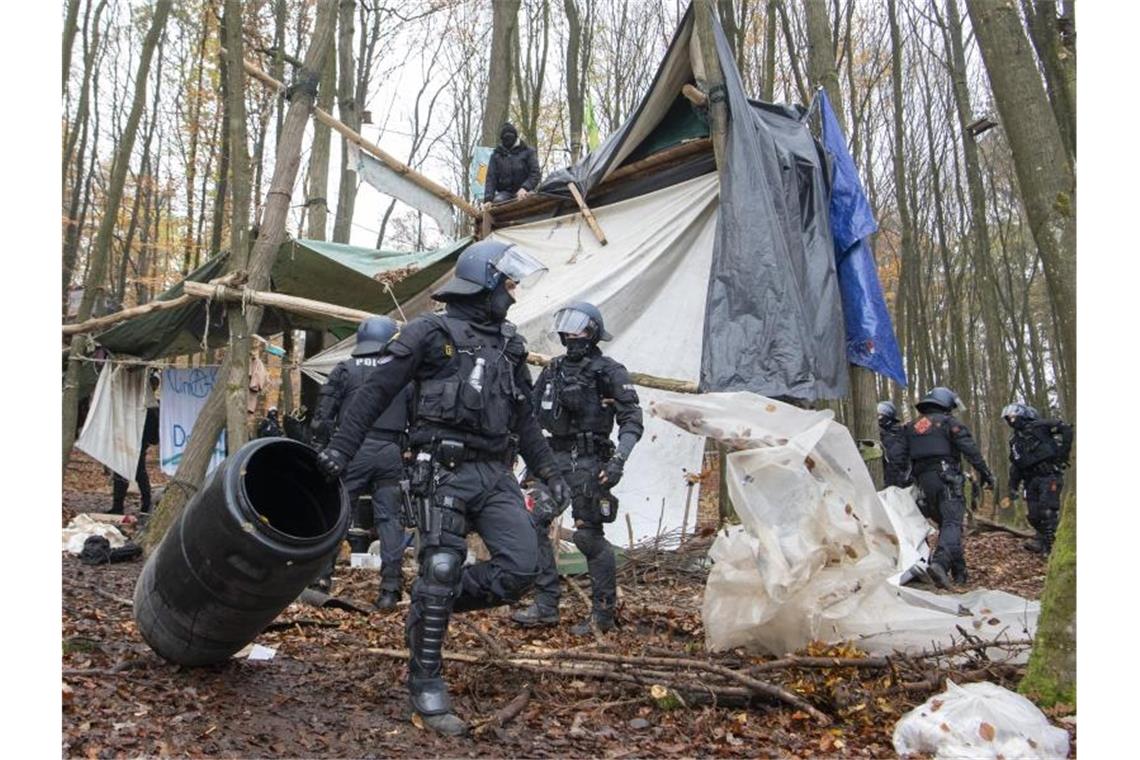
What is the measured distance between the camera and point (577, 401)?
5.79 m

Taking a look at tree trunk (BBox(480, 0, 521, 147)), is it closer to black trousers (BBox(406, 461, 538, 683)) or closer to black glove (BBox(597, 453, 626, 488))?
black glove (BBox(597, 453, 626, 488))

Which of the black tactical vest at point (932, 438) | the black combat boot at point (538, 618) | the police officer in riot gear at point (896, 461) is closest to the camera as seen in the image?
the black combat boot at point (538, 618)

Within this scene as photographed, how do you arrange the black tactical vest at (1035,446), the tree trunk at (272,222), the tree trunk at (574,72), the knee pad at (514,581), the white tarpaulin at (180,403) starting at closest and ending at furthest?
the knee pad at (514,581), the tree trunk at (272,222), the black tactical vest at (1035,446), the white tarpaulin at (180,403), the tree trunk at (574,72)

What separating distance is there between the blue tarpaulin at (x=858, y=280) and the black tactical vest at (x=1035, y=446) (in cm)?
353

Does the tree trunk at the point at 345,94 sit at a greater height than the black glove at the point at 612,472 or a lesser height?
greater

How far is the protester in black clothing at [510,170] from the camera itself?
10500 millimetres

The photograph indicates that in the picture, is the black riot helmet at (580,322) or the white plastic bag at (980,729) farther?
the black riot helmet at (580,322)

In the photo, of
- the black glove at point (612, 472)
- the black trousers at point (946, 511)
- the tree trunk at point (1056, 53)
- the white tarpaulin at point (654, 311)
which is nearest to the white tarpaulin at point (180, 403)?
the white tarpaulin at point (654, 311)

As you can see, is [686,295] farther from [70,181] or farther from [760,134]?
[70,181]

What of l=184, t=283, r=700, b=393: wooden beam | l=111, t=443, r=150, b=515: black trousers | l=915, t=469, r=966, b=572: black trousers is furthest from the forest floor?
l=111, t=443, r=150, b=515: black trousers

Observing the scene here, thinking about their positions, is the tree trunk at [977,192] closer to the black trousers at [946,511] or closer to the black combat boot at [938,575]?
the black trousers at [946,511]

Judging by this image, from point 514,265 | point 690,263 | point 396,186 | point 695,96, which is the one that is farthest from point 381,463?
point 396,186

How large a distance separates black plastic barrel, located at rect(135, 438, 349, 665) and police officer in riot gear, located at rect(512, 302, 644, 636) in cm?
192

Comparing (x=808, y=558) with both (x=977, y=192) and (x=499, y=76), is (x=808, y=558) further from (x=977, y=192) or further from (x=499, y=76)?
(x=977, y=192)
